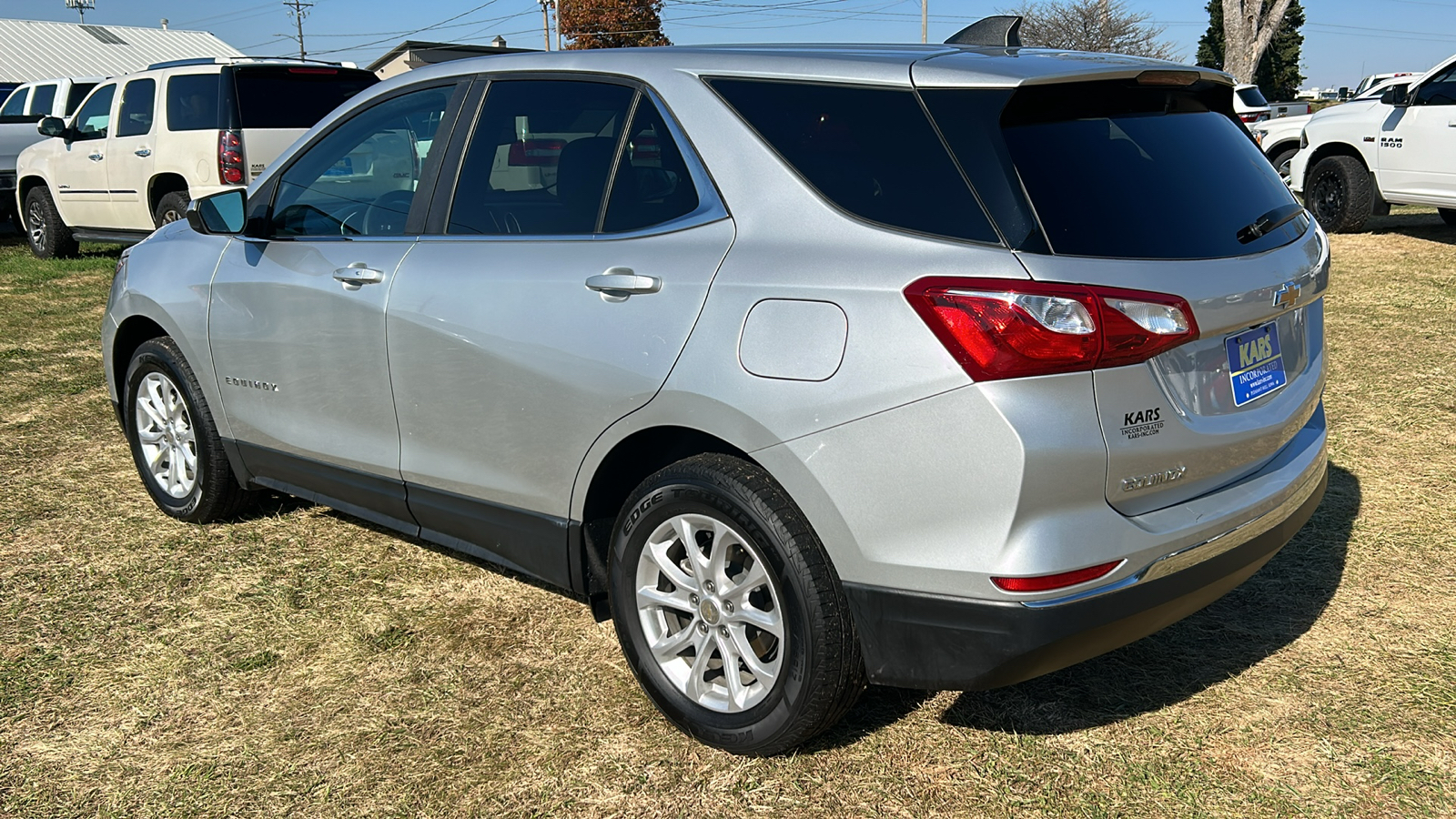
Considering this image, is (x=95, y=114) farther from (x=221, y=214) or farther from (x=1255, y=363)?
(x=1255, y=363)

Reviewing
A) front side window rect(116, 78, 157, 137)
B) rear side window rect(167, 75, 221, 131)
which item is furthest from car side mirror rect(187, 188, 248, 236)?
front side window rect(116, 78, 157, 137)

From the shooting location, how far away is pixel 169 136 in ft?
36.7

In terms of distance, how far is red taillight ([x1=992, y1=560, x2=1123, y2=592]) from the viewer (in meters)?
2.45

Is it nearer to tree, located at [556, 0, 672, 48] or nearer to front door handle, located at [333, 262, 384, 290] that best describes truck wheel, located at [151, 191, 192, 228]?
front door handle, located at [333, 262, 384, 290]

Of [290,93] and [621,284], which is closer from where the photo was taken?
[621,284]

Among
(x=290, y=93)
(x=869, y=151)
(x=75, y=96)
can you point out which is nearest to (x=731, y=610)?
(x=869, y=151)

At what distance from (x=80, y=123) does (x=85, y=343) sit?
5328 mm

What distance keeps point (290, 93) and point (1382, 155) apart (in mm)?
10390

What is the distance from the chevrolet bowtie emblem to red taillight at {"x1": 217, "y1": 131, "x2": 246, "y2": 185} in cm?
959

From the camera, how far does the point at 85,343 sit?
350 inches

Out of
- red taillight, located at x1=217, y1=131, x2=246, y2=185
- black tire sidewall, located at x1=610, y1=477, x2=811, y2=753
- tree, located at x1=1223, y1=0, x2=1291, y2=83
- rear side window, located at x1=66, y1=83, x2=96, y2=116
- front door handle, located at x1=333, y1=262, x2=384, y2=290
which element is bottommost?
black tire sidewall, located at x1=610, y1=477, x2=811, y2=753

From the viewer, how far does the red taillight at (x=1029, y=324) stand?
2400 millimetres

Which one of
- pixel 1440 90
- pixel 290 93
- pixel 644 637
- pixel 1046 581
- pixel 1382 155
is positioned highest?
pixel 290 93

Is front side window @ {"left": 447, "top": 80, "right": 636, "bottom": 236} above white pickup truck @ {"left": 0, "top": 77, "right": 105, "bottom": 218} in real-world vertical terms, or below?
below
